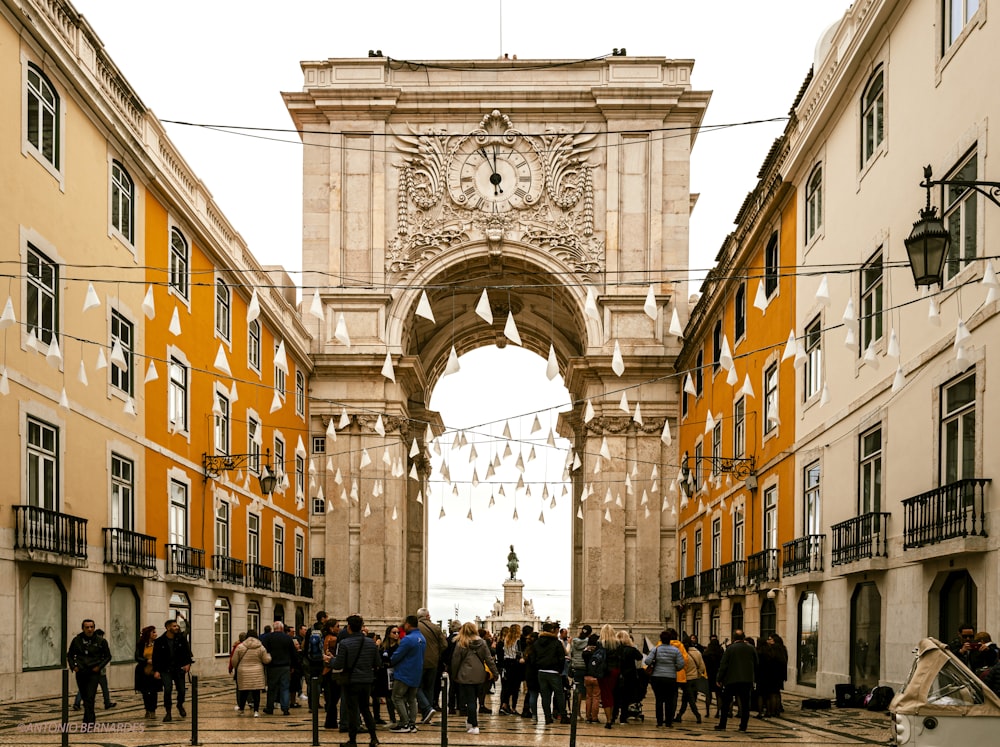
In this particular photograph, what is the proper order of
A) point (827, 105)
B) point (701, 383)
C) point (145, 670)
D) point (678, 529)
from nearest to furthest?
point (145, 670) → point (827, 105) → point (701, 383) → point (678, 529)

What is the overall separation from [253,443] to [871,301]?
1980 cm

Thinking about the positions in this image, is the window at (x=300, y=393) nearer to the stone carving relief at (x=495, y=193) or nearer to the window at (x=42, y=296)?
the stone carving relief at (x=495, y=193)

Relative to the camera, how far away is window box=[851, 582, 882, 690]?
20.6 m

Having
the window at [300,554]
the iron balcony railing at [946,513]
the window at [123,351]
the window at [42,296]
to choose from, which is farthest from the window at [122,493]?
the window at [300,554]

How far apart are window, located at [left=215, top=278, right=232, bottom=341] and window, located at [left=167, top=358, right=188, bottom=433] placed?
2930 millimetres

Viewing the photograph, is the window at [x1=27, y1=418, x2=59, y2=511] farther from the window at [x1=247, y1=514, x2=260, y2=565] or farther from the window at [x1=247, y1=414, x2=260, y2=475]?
the window at [x1=247, y1=514, x2=260, y2=565]

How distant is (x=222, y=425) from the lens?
32844 mm

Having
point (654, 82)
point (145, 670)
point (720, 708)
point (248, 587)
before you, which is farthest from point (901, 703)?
point (654, 82)

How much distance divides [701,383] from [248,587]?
593 inches


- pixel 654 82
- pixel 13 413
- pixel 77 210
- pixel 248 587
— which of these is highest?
pixel 654 82

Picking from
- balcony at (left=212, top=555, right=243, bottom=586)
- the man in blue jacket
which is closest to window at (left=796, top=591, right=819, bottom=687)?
the man in blue jacket

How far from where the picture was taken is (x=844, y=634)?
71.7ft

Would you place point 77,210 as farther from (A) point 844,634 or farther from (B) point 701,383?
(B) point 701,383

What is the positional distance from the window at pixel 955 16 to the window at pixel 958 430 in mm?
4434
